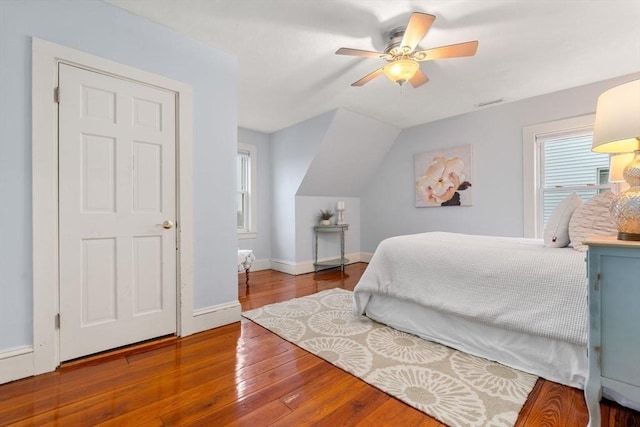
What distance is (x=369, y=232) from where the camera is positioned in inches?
203

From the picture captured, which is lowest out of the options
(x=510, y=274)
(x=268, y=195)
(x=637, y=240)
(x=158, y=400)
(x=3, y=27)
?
(x=158, y=400)

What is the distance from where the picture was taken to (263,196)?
4742 millimetres

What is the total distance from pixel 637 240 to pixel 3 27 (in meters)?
3.18

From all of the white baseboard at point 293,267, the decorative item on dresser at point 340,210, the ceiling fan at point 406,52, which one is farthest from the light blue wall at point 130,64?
the decorative item on dresser at point 340,210

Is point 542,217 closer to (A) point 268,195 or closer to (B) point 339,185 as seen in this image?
(B) point 339,185

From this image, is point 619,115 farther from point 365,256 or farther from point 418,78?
point 365,256

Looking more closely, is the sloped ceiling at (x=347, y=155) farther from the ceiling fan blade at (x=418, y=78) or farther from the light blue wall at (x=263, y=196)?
the ceiling fan blade at (x=418, y=78)

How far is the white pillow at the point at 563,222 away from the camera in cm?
179

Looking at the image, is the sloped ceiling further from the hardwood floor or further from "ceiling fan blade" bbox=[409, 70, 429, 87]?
the hardwood floor

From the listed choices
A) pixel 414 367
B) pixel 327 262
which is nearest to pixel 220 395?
pixel 414 367

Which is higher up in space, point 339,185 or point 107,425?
point 339,185

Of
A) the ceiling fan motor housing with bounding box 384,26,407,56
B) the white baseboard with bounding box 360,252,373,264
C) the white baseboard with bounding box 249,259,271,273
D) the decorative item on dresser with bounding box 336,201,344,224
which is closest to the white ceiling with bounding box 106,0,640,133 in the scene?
the ceiling fan motor housing with bounding box 384,26,407,56

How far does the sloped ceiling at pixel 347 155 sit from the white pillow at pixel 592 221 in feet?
9.02

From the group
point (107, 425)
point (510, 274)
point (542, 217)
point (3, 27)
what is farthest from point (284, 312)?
point (542, 217)
